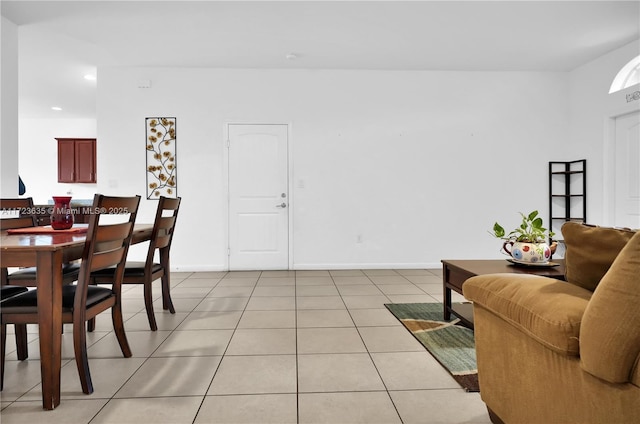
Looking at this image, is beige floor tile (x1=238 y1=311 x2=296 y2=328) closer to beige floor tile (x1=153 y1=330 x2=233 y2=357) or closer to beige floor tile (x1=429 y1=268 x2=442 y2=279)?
beige floor tile (x1=153 y1=330 x2=233 y2=357)

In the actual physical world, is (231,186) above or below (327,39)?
below

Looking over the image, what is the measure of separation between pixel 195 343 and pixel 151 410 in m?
0.76

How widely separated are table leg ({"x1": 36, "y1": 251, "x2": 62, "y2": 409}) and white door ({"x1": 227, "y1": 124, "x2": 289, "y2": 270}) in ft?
10.8

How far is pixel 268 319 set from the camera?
9.21 feet

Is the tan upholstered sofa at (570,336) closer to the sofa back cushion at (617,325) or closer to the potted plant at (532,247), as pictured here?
the sofa back cushion at (617,325)

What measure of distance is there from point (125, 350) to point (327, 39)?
363cm

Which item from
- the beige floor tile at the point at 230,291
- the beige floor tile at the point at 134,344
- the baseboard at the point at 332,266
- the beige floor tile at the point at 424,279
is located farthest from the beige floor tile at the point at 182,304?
the beige floor tile at the point at 424,279

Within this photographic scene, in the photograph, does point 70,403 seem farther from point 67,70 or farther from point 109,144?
point 67,70

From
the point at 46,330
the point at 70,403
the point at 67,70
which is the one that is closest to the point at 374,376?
the point at 70,403

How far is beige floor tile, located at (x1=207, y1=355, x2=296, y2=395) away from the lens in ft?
5.68

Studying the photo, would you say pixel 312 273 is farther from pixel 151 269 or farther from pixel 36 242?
pixel 36 242

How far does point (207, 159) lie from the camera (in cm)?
483

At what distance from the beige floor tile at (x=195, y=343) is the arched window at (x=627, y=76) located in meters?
5.32

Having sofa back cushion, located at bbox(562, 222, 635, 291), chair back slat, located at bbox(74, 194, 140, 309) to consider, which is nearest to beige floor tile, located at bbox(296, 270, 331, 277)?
chair back slat, located at bbox(74, 194, 140, 309)
